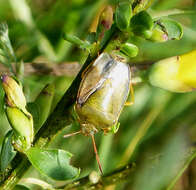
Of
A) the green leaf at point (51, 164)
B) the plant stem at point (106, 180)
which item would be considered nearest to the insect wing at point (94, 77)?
the green leaf at point (51, 164)

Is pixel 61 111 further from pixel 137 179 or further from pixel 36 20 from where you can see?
pixel 36 20

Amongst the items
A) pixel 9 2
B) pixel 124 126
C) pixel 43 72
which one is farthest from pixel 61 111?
pixel 9 2

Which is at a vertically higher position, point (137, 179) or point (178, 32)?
point (178, 32)

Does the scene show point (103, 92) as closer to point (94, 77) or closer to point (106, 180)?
point (94, 77)

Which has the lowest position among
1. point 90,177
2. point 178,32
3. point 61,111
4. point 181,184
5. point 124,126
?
point 181,184

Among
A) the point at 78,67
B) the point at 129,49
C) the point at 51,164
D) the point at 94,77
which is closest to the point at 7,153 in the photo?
the point at 51,164

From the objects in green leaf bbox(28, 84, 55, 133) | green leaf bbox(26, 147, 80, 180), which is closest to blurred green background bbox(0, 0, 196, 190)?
green leaf bbox(28, 84, 55, 133)

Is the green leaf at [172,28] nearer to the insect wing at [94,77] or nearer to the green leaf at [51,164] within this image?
the insect wing at [94,77]
